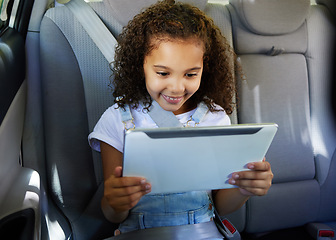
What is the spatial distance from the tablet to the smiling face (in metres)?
0.26

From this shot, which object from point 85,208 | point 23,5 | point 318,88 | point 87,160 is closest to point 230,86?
point 318,88

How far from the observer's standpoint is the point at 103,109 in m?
1.25

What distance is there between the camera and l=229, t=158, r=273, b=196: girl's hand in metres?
0.85

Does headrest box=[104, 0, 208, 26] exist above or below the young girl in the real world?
above

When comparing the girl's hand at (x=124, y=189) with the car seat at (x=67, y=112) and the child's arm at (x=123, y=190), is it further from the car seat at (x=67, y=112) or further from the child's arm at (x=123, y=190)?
the car seat at (x=67, y=112)

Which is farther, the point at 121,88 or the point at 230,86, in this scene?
the point at 230,86

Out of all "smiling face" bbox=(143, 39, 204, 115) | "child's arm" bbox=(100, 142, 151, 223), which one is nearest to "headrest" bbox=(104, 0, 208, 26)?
"smiling face" bbox=(143, 39, 204, 115)

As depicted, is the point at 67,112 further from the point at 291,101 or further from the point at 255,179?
the point at 291,101

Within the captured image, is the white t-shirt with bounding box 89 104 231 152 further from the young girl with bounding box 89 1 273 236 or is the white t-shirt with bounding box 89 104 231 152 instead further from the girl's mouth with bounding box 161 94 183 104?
the girl's mouth with bounding box 161 94 183 104

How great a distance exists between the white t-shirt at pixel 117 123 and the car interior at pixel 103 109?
123 millimetres

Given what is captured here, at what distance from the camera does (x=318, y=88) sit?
153 cm

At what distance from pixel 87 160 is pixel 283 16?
104 centimetres

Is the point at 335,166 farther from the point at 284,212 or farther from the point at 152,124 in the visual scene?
the point at 152,124

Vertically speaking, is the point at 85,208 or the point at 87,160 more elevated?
the point at 87,160
